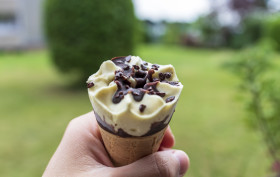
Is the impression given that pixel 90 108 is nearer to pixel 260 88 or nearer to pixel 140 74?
pixel 260 88

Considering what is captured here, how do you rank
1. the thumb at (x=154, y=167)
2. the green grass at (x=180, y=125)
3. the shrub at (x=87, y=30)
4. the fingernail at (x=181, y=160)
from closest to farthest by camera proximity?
the thumb at (x=154, y=167) < the fingernail at (x=181, y=160) < the green grass at (x=180, y=125) < the shrub at (x=87, y=30)

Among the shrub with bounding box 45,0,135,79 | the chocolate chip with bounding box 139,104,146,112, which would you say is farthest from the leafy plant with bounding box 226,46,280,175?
the shrub with bounding box 45,0,135,79

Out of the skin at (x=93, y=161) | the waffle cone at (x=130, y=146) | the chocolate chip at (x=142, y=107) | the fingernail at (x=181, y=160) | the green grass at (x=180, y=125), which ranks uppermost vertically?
the chocolate chip at (x=142, y=107)

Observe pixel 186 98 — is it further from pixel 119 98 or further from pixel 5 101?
pixel 119 98

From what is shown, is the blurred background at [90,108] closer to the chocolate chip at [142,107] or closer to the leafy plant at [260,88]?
the leafy plant at [260,88]

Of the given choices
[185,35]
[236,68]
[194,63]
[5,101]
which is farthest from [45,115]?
Result: [185,35]

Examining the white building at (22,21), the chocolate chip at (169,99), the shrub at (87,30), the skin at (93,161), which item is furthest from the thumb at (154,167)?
the white building at (22,21)

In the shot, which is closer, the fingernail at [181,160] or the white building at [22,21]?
the fingernail at [181,160]

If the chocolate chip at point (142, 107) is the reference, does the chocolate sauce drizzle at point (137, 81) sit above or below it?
above
